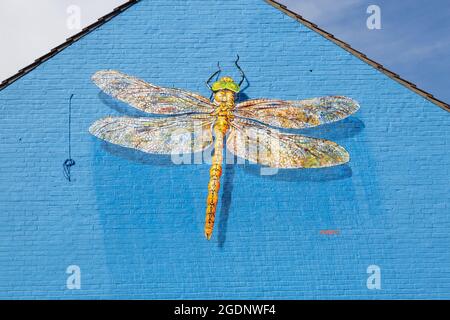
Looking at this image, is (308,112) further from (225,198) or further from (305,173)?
(225,198)

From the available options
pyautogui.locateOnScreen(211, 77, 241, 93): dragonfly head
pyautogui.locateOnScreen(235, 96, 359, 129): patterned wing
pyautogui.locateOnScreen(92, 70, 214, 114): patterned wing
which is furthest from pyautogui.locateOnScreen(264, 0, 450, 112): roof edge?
pyautogui.locateOnScreen(92, 70, 214, 114): patterned wing

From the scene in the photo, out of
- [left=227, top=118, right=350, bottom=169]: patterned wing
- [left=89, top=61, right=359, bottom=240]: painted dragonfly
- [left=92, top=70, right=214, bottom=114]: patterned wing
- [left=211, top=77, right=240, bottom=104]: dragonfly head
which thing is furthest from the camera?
[left=211, top=77, right=240, bottom=104]: dragonfly head

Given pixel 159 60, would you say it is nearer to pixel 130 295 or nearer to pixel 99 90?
pixel 99 90

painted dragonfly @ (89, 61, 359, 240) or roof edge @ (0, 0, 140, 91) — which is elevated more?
roof edge @ (0, 0, 140, 91)

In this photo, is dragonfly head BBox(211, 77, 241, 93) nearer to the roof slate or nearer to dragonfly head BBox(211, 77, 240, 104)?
dragonfly head BBox(211, 77, 240, 104)

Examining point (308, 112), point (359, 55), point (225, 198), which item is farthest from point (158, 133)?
point (359, 55)
